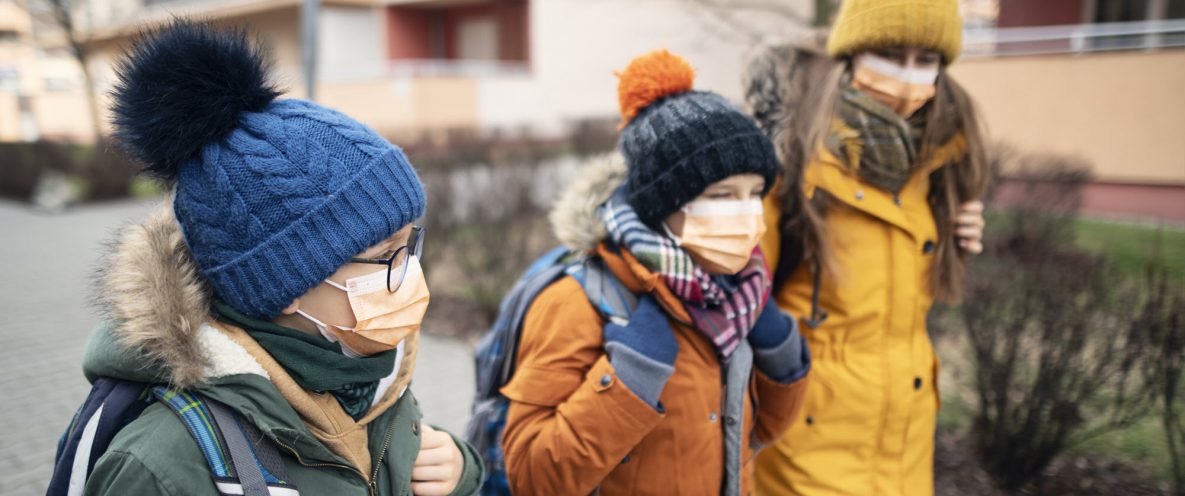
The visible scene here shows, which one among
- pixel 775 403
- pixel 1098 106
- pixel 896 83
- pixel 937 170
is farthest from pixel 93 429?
pixel 1098 106

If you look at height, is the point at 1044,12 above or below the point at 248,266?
above

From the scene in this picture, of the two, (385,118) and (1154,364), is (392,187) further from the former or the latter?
(385,118)

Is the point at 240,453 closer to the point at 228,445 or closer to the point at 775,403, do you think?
the point at 228,445

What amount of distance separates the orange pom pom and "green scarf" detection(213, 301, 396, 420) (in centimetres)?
102

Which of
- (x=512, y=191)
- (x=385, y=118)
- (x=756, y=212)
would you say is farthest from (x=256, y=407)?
(x=385, y=118)

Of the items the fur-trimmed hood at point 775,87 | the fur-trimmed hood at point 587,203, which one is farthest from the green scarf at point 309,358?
the fur-trimmed hood at point 775,87

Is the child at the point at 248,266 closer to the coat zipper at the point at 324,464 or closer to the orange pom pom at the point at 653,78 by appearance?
the coat zipper at the point at 324,464

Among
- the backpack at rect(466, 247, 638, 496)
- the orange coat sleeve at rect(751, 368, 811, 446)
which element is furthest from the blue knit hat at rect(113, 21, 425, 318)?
the orange coat sleeve at rect(751, 368, 811, 446)

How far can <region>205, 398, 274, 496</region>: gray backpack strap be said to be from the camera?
1272 mm

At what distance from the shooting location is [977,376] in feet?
12.3

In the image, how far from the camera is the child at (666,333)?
184 cm

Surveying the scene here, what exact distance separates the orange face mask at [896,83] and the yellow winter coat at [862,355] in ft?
1.00

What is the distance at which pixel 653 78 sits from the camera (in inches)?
79.7

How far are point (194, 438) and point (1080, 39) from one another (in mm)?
12130
